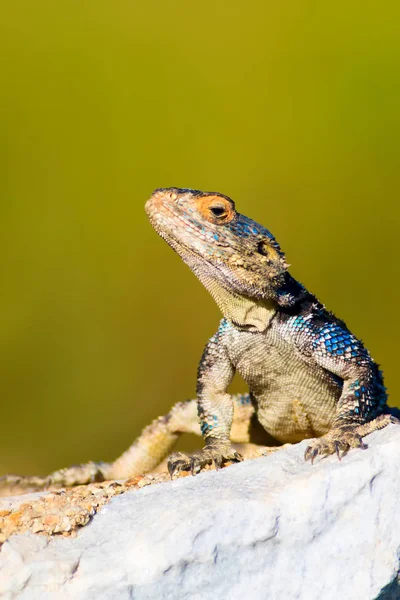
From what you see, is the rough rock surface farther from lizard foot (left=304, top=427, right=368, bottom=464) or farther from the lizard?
the lizard

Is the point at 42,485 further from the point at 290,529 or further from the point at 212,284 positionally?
the point at 290,529

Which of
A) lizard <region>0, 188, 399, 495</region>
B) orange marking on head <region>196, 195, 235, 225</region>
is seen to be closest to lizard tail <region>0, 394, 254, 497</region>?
lizard <region>0, 188, 399, 495</region>

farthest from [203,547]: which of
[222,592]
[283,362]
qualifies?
[283,362]

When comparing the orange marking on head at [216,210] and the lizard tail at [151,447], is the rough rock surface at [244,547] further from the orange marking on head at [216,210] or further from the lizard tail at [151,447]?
the lizard tail at [151,447]

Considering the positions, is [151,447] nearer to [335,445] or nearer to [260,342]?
[260,342]

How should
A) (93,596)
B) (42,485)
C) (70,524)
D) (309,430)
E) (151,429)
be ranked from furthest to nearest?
(151,429) < (42,485) < (309,430) < (70,524) < (93,596)

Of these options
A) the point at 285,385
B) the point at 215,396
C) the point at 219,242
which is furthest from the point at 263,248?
the point at 215,396
